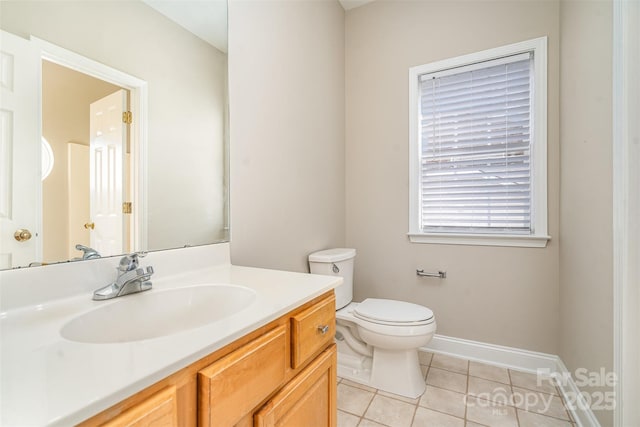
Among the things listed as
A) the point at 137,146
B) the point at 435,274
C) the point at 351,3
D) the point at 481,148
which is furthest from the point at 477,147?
the point at 137,146

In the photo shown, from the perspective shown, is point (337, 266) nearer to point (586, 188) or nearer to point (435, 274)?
point (435, 274)

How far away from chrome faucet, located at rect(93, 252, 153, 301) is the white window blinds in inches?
73.1

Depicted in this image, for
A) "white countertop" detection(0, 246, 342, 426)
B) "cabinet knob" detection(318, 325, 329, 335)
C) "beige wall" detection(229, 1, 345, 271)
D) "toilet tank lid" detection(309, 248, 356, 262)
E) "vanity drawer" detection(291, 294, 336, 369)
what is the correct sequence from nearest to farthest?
"white countertop" detection(0, 246, 342, 426) → "vanity drawer" detection(291, 294, 336, 369) → "cabinet knob" detection(318, 325, 329, 335) → "beige wall" detection(229, 1, 345, 271) → "toilet tank lid" detection(309, 248, 356, 262)

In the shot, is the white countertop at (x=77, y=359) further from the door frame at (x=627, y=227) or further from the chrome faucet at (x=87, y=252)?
the door frame at (x=627, y=227)

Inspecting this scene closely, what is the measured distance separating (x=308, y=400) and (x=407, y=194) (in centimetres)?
168

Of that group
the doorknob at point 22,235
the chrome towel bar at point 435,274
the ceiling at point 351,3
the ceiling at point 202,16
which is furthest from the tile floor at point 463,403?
the ceiling at point 351,3

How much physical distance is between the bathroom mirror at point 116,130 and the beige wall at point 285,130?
104mm

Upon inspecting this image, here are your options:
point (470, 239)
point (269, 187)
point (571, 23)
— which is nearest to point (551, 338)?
point (470, 239)

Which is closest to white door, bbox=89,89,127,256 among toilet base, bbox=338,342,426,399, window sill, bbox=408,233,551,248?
toilet base, bbox=338,342,426,399

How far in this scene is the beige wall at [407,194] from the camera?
74.5 inches

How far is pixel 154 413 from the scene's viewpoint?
47cm

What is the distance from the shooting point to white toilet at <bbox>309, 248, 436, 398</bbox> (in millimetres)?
1628

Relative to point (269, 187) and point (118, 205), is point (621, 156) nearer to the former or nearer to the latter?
point (269, 187)

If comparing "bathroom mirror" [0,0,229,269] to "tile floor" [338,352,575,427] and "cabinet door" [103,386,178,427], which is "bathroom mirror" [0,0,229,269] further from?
"tile floor" [338,352,575,427]
